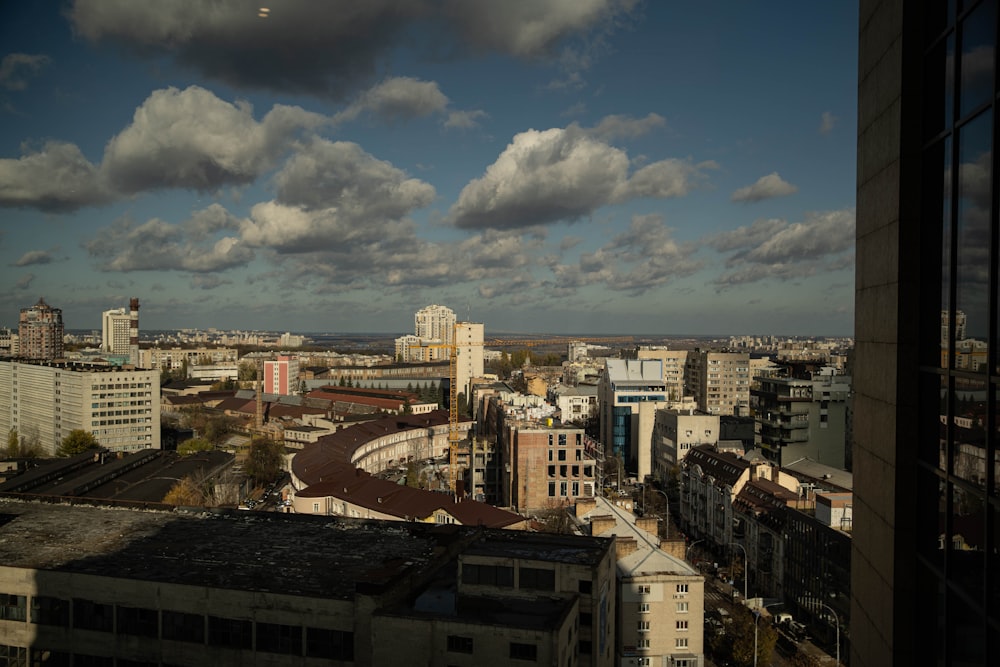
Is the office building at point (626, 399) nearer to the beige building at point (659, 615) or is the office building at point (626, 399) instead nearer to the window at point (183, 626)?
the beige building at point (659, 615)

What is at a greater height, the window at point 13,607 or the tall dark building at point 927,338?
the tall dark building at point 927,338

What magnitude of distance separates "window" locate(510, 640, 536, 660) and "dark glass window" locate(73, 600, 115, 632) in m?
7.32

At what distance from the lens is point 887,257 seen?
4059 millimetres

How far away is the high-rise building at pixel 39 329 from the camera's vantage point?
237 ft

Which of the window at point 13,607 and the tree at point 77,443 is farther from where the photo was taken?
the tree at point 77,443

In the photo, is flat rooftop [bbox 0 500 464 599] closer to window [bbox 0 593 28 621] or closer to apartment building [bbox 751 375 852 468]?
window [bbox 0 593 28 621]

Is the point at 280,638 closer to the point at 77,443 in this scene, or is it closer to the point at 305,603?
the point at 305,603

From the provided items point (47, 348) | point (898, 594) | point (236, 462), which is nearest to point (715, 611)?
point (898, 594)

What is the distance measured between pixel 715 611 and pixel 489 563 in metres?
14.4

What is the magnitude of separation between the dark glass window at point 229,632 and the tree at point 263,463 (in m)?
29.1

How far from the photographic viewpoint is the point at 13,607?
1277cm

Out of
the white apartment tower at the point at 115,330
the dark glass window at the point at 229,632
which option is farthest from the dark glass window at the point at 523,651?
the white apartment tower at the point at 115,330

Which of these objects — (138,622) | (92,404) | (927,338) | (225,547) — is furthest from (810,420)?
(92,404)

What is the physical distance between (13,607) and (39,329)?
72.9 m
